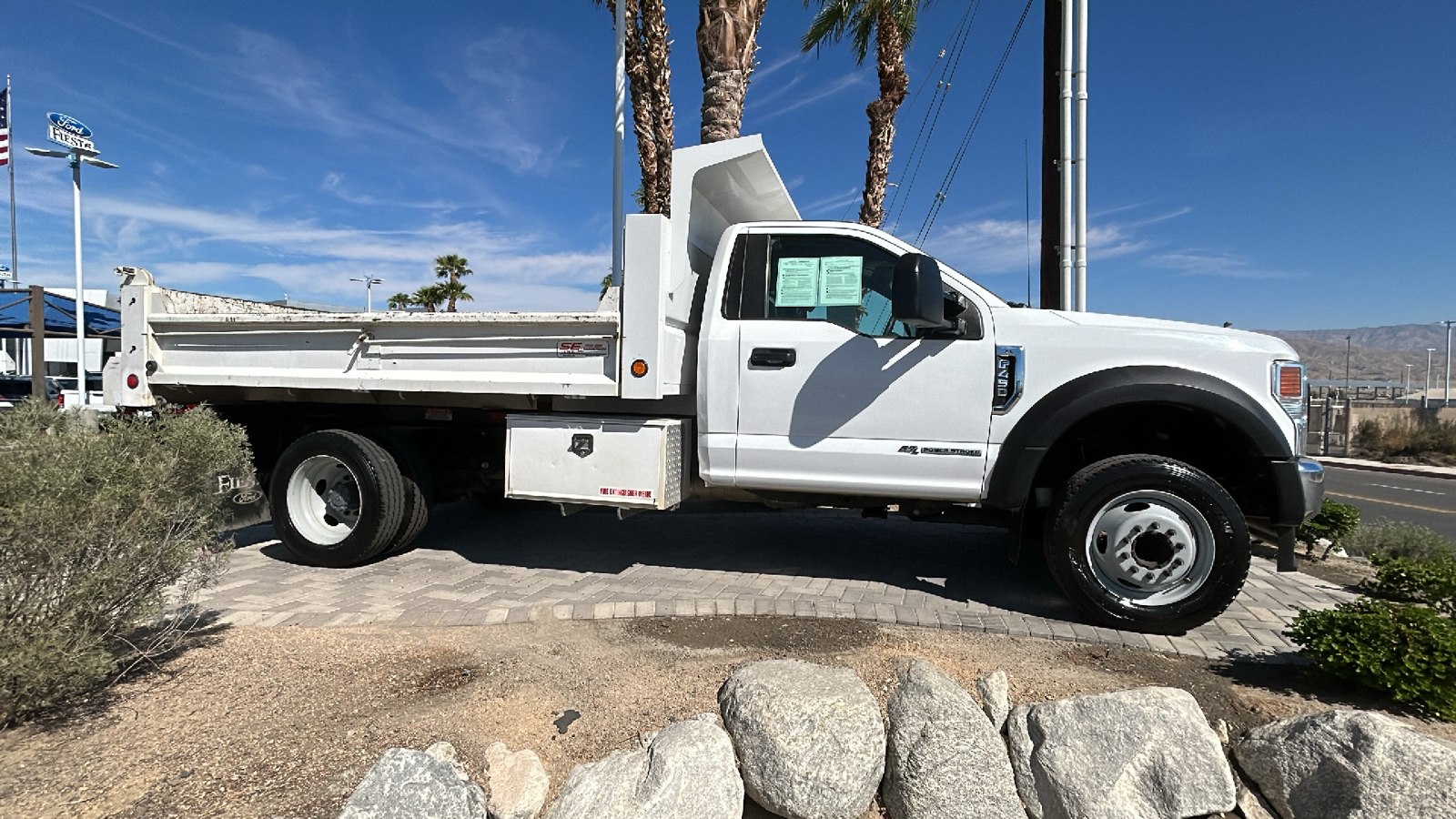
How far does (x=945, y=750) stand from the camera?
102 inches

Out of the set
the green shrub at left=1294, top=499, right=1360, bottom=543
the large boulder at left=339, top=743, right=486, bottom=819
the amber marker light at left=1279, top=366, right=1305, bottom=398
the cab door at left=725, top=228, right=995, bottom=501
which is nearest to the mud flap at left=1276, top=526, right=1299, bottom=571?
the amber marker light at left=1279, top=366, right=1305, bottom=398

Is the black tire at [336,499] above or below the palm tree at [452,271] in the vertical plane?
below

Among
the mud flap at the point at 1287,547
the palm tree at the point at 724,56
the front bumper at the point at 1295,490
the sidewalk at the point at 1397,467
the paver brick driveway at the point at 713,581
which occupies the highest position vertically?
the palm tree at the point at 724,56

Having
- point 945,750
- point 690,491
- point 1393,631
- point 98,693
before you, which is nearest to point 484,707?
point 98,693

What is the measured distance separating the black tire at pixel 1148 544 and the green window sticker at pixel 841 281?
1538 mm

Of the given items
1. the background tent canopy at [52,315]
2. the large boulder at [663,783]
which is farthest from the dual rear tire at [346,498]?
the background tent canopy at [52,315]

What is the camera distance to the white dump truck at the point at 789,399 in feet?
12.4

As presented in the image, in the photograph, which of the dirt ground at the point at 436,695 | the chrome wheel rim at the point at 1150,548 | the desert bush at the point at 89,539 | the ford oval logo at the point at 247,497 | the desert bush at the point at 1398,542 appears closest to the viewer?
the dirt ground at the point at 436,695

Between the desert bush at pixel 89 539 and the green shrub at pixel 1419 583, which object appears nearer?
the desert bush at pixel 89 539

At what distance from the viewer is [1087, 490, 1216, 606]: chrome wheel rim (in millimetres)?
3746

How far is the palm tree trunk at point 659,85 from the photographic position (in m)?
11.2

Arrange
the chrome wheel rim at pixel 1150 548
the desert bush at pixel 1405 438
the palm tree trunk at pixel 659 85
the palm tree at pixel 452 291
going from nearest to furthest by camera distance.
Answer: the chrome wheel rim at pixel 1150 548, the palm tree trunk at pixel 659 85, the desert bush at pixel 1405 438, the palm tree at pixel 452 291

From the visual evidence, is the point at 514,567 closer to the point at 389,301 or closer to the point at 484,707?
the point at 484,707

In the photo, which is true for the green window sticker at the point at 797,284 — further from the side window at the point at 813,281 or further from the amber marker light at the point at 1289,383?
the amber marker light at the point at 1289,383
